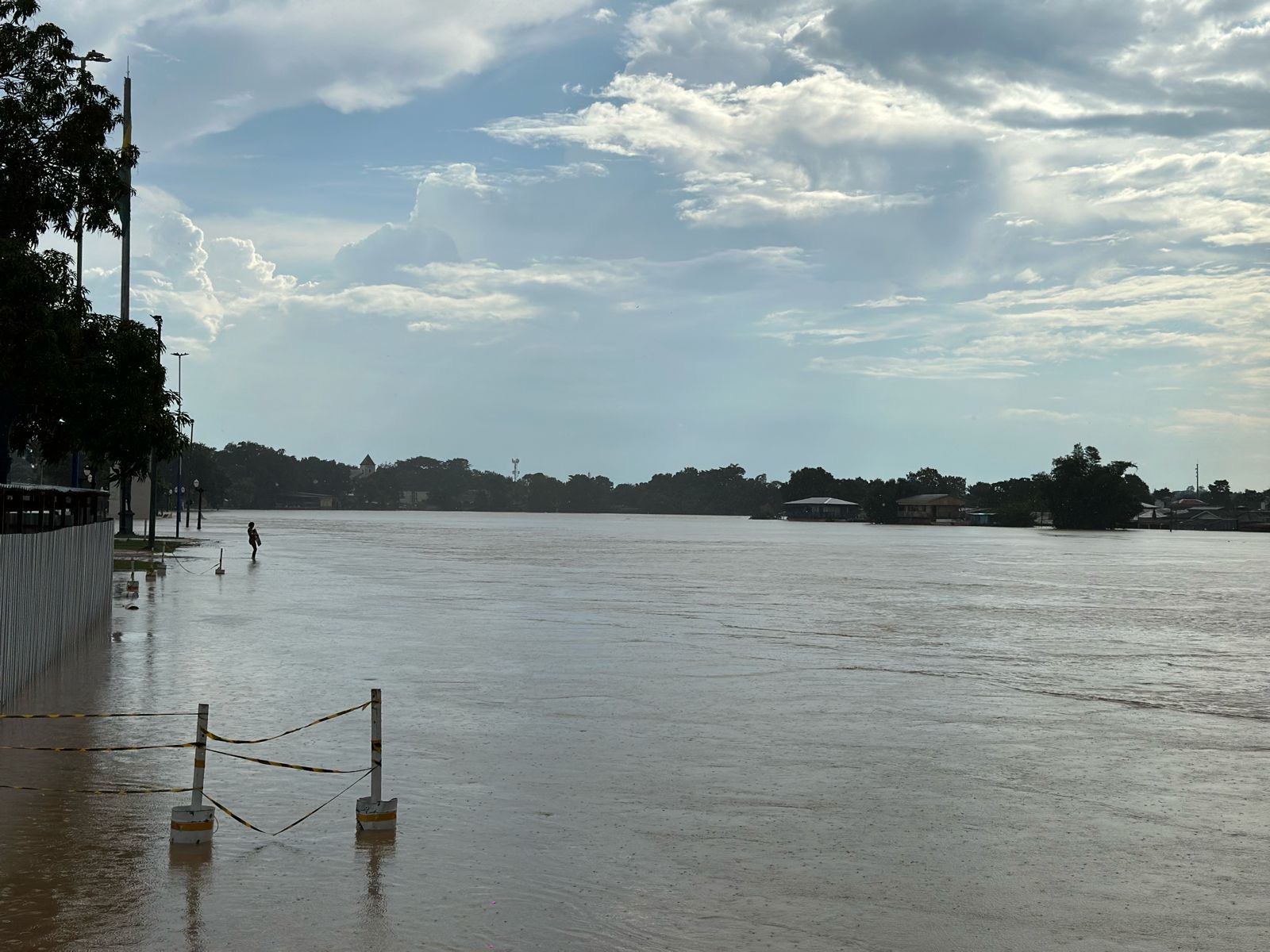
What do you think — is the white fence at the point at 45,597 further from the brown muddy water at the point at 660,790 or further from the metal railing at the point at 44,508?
the brown muddy water at the point at 660,790

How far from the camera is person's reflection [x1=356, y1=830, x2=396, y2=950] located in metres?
7.50

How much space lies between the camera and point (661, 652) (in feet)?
75.5

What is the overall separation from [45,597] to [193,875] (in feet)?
36.6

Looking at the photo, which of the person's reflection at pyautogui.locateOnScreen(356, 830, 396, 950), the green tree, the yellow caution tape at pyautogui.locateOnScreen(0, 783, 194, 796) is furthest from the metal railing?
the green tree

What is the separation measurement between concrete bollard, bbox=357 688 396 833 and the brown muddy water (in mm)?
226

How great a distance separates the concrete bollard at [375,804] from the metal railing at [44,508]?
7690 millimetres

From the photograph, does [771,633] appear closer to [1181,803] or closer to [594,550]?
[1181,803]

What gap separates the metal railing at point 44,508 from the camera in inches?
656

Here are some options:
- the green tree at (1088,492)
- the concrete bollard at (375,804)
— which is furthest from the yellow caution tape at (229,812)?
the green tree at (1088,492)

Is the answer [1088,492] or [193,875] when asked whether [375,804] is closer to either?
[193,875]

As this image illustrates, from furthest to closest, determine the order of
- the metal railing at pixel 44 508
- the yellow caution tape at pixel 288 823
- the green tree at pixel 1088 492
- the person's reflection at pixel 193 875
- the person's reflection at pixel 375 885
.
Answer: the green tree at pixel 1088 492 → the metal railing at pixel 44 508 → the yellow caution tape at pixel 288 823 → the person's reflection at pixel 375 885 → the person's reflection at pixel 193 875

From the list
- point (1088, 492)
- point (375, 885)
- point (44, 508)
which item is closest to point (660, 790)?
point (375, 885)

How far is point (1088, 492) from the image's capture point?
178 meters

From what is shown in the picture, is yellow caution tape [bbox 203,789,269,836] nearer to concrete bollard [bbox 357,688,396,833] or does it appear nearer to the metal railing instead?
concrete bollard [bbox 357,688,396,833]
